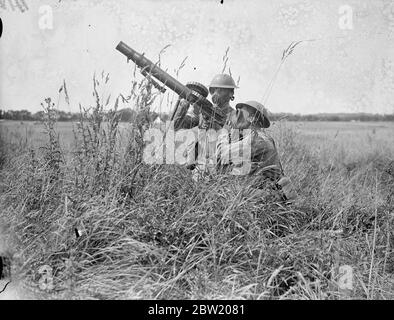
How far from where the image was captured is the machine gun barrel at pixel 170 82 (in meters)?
3.49

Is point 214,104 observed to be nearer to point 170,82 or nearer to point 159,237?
point 170,82

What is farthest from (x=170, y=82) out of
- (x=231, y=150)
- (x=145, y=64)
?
(x=231, y=150)

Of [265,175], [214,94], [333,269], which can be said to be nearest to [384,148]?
[214,94]

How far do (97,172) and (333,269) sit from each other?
154 cm

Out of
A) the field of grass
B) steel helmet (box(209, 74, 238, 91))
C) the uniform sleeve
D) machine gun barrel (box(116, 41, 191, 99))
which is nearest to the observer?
the field of grass

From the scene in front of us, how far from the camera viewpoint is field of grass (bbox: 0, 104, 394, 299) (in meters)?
2.31

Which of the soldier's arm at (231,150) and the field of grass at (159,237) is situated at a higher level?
the soldier's arm at (231,150)

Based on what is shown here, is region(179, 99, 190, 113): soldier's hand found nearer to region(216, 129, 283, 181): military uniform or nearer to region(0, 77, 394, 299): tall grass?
region(216, 129, 283, 181): military uniform

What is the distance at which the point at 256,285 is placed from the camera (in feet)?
7.61

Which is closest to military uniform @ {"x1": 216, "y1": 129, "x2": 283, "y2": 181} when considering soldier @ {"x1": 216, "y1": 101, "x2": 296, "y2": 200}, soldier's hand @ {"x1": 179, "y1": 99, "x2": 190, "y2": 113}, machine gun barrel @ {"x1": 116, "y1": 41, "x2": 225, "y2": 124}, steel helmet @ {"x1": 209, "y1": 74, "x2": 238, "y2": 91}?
soldier @ {"x1": 216, "y1": 101, "x2": 296, "y2": 200}

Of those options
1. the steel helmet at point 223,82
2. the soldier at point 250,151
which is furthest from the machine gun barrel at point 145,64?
the soldier at point 250,151

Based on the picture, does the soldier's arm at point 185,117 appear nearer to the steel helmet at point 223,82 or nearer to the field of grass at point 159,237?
the steel helmet at point 223,82

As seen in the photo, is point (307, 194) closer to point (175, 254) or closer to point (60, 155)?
point (175, 254)

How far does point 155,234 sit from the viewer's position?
8.27ft
